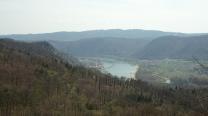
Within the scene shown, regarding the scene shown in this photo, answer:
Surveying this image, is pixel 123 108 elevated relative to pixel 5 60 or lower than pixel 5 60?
lower

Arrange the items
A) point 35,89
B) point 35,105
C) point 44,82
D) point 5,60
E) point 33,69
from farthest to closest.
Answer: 1. point 5,60
2. point 33,69
3. point 44,82
4. point 35,89
5. point 35,105

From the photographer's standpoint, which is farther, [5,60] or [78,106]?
[5,60]

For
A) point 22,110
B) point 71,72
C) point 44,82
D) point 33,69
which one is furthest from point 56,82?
point 22,110

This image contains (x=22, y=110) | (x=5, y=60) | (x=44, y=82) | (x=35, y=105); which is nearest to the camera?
(x=22, y=110)

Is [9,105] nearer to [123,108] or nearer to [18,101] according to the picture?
[18,101]

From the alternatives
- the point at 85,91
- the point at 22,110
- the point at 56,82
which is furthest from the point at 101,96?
the point at 22,110

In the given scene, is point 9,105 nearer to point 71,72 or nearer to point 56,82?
point 56,82
